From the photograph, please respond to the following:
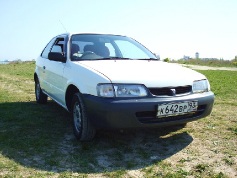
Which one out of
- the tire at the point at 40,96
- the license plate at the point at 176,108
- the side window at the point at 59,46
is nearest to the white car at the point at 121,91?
the license plate at the point at 176,108

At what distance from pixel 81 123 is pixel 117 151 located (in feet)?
1.96

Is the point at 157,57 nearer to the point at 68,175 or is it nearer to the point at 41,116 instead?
A: the point at 41,116

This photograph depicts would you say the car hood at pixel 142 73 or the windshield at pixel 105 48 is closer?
the car hood at pixel 142 73

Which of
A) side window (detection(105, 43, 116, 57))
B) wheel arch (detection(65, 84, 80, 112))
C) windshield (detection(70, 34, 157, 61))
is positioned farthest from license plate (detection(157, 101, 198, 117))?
side window (detection(105, 43, 116, 57))

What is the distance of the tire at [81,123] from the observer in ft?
11.5

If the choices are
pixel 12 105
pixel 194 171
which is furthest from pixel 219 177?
pixel 12 105

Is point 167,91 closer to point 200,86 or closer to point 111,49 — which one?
point 200,86

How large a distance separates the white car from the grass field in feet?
1.18

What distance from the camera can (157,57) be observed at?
5023mm

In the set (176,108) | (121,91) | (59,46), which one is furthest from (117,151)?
(59,46)

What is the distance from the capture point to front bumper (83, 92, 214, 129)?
310cm

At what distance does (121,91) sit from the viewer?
10.4 ft

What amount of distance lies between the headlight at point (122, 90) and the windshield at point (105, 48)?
44.7 inches

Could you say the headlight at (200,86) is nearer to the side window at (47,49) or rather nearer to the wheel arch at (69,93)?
the wheel arch at (69,93)
